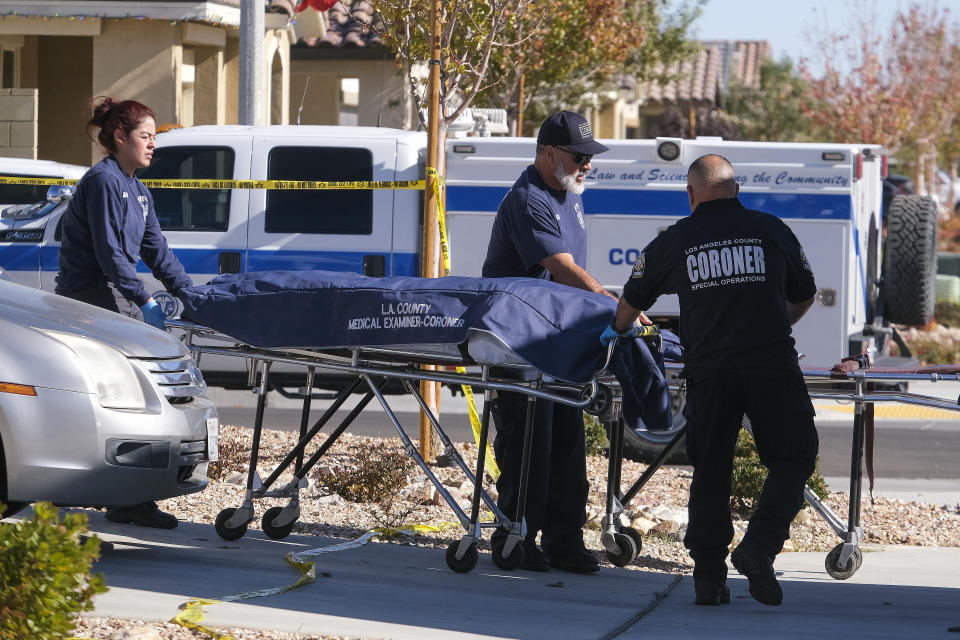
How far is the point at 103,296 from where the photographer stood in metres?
6.95

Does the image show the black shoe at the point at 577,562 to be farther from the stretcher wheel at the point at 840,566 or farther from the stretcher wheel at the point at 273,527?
the stretcher wheel at the point at 273,527

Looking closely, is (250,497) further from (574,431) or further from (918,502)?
(918,502)

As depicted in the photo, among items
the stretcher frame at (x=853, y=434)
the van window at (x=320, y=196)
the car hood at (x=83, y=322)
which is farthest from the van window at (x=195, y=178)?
the stretcher frame at (x=853, y=434)

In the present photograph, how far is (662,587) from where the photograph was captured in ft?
20.8

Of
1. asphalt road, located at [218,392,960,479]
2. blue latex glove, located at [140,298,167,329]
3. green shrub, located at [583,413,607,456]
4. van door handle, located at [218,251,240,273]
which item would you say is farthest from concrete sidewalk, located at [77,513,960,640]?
van door handle, located at [218,251,240,273]

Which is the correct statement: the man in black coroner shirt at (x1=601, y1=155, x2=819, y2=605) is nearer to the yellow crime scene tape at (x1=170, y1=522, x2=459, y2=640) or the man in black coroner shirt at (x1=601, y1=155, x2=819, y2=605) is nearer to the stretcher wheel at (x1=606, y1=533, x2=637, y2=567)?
the stretcher wheel at (x1=606, y1=533, x2=637, y2=567)

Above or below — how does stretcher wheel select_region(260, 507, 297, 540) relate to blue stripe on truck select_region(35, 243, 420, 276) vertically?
below

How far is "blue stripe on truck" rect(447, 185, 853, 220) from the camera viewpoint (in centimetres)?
1070

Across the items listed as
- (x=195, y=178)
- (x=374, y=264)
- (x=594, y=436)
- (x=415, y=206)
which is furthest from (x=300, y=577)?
(x=195, y=178)

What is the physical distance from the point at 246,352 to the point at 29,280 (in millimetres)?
5276

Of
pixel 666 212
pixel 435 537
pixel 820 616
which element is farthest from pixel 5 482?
pixel 666 212

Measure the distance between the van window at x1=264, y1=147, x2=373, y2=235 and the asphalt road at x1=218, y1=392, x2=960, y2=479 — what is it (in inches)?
61.0

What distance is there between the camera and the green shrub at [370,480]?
311 inches

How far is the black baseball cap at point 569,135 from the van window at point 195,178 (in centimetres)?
510
